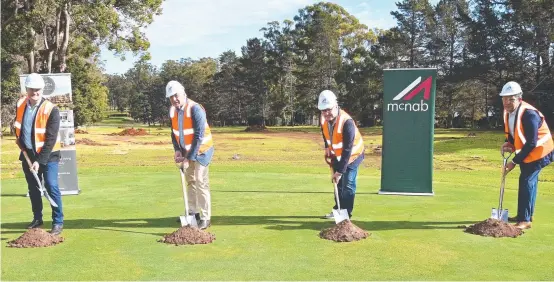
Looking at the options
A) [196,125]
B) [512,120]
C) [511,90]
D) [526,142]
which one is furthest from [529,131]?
[196,125]

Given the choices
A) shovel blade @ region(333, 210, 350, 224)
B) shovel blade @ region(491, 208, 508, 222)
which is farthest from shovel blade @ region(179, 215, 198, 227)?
shovel blade @ region(491, 208, 508, 222)

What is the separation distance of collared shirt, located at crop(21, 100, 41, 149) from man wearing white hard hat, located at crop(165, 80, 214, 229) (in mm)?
1745

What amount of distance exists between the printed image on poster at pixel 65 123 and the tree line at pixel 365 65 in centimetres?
1945

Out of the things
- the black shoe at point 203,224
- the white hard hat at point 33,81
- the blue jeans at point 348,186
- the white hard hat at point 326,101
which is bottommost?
the black shoe at point 203,224

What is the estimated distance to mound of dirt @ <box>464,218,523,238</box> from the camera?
20.4 feet

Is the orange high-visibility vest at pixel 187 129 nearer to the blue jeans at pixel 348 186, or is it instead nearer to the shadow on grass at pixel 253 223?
the shadow on grass at pixel 253 223

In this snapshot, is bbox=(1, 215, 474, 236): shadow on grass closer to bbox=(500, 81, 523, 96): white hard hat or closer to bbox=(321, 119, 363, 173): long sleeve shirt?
bbox=(321, 119, 363, 173): long sleeve shirt

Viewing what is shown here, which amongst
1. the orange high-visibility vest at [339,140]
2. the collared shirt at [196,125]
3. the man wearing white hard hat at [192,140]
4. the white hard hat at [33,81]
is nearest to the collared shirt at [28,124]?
the white hard hat at [33,81]

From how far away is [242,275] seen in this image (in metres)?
4.78

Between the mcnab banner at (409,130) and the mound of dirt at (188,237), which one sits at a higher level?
the mcnab banner at (409,130)

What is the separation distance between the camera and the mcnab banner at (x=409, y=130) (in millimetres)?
9641

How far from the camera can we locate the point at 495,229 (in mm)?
6285

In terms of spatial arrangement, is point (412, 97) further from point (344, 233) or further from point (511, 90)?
point (344, 233)

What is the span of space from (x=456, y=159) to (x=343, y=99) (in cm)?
4396
